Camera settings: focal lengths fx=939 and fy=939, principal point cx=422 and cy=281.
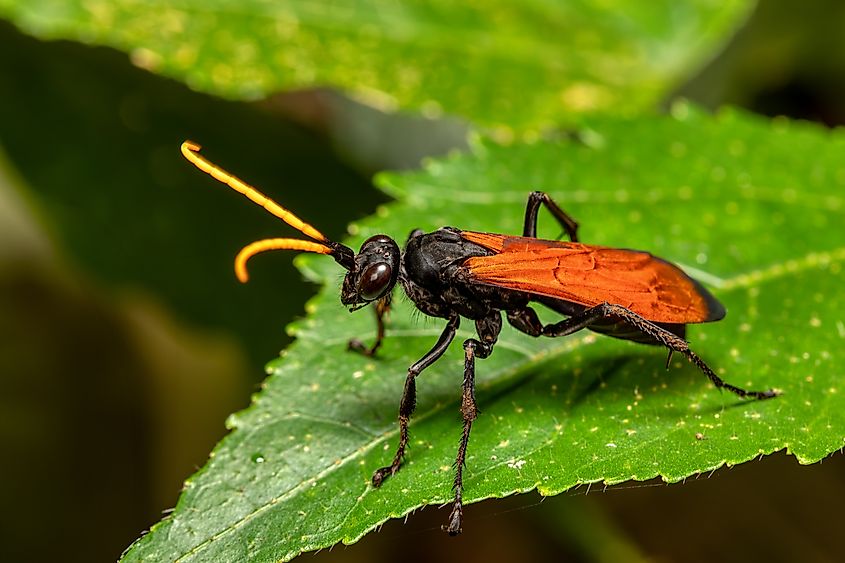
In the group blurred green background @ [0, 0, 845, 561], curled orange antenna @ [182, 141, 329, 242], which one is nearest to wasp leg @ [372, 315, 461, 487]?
curled orange antenna @ [182, 141, 329, 242]

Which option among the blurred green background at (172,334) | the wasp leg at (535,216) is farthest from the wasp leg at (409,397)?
the blurred green background at (172,334)

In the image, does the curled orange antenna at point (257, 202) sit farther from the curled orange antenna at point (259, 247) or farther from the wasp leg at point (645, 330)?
the wasp leg at point (645, 330)

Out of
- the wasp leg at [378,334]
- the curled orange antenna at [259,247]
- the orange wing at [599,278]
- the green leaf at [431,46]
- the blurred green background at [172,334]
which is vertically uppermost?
the green leaf at [431,46]

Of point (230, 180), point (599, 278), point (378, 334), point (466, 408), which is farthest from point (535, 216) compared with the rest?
point (230, 180)

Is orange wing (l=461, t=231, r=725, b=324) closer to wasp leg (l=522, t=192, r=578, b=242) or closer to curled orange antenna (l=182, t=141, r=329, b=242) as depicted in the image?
wasp leg (l=522, t=192, r=578, b=242)

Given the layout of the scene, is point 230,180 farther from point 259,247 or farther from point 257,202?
point 259,247
